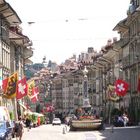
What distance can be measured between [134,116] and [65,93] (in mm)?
108107

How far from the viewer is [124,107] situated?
93375 millimetres

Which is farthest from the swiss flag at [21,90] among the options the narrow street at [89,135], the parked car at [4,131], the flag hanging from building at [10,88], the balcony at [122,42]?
the balcony at [122,42]

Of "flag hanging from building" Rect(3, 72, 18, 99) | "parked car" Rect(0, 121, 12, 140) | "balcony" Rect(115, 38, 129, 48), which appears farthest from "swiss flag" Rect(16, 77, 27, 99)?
"balcony" Rect(115, 38, 129, 48)

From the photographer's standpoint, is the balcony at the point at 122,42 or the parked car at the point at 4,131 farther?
the balcony at the point at 122,42

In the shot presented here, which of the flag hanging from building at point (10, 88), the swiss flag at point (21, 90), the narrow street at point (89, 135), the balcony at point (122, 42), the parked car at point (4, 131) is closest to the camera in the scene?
the parked car at point (4, 131)

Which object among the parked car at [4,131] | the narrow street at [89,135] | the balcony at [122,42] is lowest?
the narrow street at [89,135]

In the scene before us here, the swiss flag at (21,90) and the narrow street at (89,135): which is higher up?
the swiss flag at (21,90)

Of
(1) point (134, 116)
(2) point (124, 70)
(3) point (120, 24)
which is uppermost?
(3) point (120, 24)

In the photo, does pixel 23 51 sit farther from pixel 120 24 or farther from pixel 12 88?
pixel 12 88

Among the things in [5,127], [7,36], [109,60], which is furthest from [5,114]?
[109,60]

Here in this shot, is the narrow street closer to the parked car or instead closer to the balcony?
the parked car

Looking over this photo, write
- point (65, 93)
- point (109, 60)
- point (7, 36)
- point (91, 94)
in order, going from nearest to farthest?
1. point (7, 36)
2. point (109, 60)
3. point (91, 94)
4. point (65, 93)

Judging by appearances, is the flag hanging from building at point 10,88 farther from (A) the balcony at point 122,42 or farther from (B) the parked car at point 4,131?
(A) the balcony at point 122,42

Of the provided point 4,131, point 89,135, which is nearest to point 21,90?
point 89,135
